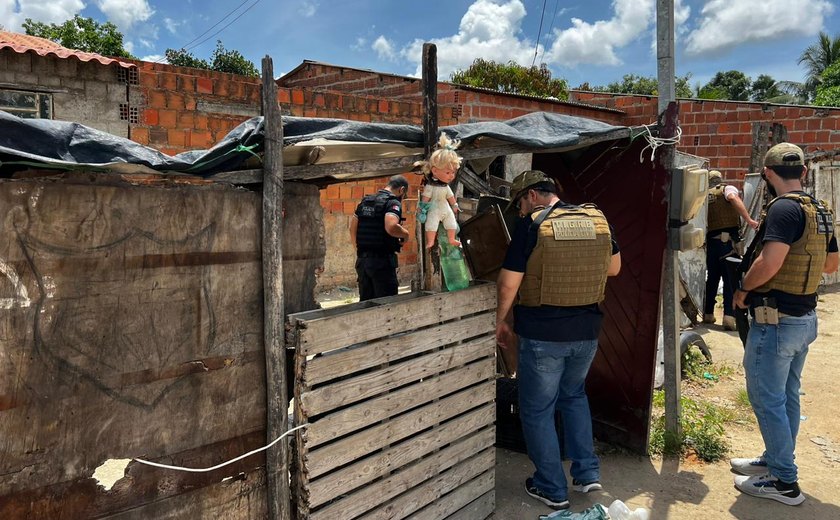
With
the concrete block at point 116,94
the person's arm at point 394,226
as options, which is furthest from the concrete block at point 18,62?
the person's arm at point 394,226

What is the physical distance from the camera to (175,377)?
226 centimetres

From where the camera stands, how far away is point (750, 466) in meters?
3.82

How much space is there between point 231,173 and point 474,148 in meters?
1.40

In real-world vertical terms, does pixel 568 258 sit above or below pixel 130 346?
above

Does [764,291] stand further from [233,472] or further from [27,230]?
[27,230]

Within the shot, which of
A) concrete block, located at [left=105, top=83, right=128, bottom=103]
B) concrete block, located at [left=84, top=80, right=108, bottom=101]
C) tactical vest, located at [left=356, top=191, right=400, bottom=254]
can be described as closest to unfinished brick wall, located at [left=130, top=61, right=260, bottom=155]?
concrete block, located at [left=105, top=83, right=128, bottom=103]

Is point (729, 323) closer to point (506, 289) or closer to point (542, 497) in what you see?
point (542, 497)

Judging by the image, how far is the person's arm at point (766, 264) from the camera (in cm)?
319

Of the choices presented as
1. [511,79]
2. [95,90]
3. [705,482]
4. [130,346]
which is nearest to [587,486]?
[705,482]

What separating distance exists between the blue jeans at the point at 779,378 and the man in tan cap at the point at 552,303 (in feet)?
3.16

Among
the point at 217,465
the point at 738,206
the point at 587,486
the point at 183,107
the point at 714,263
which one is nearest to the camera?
the point at 217,465

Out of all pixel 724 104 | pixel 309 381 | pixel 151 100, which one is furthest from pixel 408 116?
pixel 309 381

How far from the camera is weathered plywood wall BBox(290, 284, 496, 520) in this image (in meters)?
2.45

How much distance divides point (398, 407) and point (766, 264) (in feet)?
7.04
